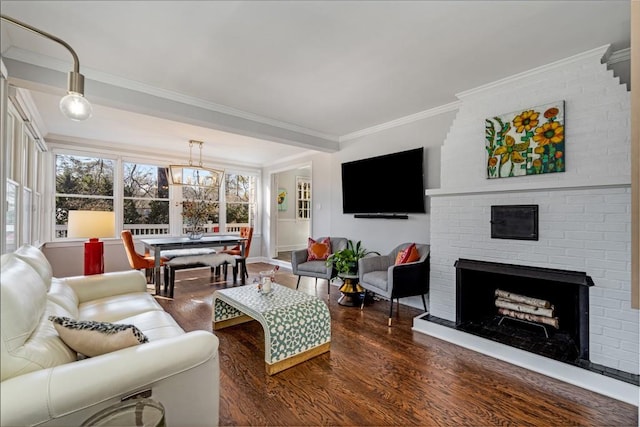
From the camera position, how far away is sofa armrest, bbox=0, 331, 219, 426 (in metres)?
0.98

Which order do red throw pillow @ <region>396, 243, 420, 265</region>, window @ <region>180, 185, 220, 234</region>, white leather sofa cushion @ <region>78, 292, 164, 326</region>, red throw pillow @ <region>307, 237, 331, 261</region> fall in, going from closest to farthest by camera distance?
white leather sofa cushion @ <region>78, 292, 164, 326</region>, red throw pillow @ <region>396, 243, 420, 265</region>, red throw pillow @ <region>307, 237, 331, 261</region>, window @ <region>180, 185, 220, 234</region>

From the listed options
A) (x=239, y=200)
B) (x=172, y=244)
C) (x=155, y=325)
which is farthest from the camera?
(x=239, y=200)

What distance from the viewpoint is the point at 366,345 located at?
2658 mm

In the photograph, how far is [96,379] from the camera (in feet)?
3.64

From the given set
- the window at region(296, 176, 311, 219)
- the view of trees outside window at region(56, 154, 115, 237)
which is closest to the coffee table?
the view of trees outside window at region(56, 154, 115, 237)

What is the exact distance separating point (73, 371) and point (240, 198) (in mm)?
6259

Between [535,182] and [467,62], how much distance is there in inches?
47.3

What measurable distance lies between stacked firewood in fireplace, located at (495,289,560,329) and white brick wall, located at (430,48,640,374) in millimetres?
395

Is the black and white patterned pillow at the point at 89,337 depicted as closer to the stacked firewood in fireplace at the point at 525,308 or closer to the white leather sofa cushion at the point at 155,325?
the white leather sofa cushion at the point at 155,325

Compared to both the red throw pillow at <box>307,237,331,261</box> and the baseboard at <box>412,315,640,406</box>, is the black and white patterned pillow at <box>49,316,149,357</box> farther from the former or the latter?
the red throw pillow at <box>307,237,331,261</box>

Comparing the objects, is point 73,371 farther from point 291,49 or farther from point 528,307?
point 528,307

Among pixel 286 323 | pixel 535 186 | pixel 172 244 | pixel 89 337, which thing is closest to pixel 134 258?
pixel 172 244

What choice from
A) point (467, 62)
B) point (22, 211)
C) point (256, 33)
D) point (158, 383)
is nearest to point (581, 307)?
point (467, 62)

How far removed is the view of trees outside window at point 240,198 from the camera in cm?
699
